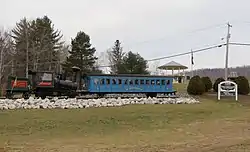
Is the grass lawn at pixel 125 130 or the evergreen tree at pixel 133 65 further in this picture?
the evergreen tree at pixel 133 65

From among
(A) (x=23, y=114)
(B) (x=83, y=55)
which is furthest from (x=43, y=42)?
(A) (x=23, y=114)

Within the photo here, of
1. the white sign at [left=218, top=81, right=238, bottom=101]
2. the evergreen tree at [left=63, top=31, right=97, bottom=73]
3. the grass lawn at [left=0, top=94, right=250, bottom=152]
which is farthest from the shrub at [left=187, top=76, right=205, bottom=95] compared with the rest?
the evergreen tree at [left=63, top=31, right=97, bottom=73]

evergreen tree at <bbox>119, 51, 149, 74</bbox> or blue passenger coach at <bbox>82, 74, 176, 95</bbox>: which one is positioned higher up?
evergreen tree at <bbox>119, 51, 149, 74</bbox>

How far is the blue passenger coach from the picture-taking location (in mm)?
28594

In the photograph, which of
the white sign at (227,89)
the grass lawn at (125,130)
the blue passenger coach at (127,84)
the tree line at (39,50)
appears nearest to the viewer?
the grass lawn at (125,130)

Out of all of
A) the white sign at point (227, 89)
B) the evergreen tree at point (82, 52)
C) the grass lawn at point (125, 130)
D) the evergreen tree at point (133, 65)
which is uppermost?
the evergreen tree at point (82, 52)

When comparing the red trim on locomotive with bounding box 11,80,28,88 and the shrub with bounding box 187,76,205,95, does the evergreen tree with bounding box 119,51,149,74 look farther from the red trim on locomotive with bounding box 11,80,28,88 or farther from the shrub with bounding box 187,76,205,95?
the red trim on locomotive with bounding box 11,80,28,88

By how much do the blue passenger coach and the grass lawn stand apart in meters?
9.37

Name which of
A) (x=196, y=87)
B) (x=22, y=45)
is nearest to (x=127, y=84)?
(x=196, y=87)

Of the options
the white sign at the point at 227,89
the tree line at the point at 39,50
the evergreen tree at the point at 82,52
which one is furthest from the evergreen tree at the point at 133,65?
the white sign at the point at 227,89

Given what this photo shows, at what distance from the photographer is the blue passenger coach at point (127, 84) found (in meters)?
28.6

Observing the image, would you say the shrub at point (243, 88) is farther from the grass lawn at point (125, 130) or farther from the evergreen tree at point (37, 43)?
the evergreen tree at point (37, 43)

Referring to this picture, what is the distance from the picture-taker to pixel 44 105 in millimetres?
18938

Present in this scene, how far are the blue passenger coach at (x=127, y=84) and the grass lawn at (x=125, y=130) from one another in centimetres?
937
